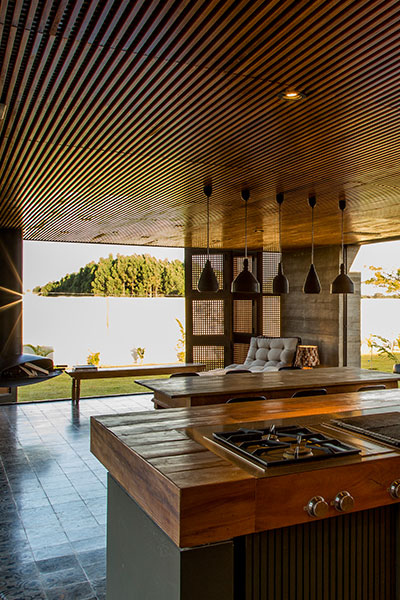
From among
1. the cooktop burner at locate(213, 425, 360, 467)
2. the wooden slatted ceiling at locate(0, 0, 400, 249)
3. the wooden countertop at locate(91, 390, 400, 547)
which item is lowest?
the wooden countertop at locate(91, 390, 400, 547)

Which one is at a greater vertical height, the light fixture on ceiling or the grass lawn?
the light fixture on ceiling

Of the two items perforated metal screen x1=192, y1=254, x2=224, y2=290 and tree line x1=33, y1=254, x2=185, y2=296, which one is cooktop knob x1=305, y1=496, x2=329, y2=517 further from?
tree line x1=33, y1=254, x2=185, y2=296

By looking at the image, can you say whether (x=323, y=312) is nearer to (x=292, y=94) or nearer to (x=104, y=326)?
(x=104, y=326)

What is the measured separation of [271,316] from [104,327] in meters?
4.04

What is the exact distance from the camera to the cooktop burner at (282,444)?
6.78ft

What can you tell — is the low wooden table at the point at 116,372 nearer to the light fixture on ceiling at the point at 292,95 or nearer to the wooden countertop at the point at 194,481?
the wooden countertop at the point at 194,481

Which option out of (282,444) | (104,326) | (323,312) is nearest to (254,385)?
(282,444)

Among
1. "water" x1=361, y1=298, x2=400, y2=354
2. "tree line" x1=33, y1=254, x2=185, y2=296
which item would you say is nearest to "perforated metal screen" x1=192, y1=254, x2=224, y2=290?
"water" x1=361, y1=298, x2=400, y2=354

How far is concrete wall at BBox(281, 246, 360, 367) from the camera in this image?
351 inches

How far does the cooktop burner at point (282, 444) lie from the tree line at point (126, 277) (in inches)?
426

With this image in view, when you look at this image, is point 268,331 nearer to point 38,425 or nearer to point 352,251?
point 352,251

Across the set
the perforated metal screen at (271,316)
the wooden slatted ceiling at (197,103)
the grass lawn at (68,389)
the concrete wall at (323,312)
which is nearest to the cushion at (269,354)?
the concrete wall at (323,312)

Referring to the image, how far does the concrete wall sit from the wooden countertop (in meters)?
6.62

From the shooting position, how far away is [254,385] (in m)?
4.87
